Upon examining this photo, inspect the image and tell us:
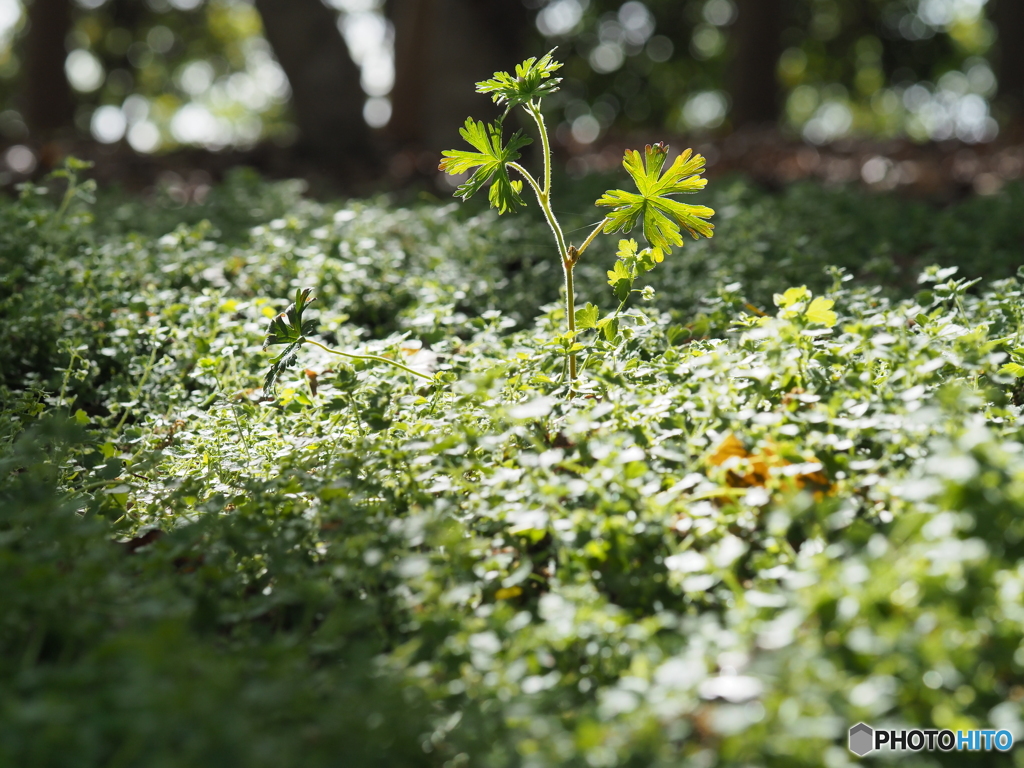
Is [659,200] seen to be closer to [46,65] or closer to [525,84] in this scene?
[525,84]

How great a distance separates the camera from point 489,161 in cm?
267

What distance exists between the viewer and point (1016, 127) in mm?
9844

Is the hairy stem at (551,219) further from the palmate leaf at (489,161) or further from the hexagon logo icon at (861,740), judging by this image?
the hexagon logo icon at (861,740)

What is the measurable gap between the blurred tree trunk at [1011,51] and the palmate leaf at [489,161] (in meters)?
10.9

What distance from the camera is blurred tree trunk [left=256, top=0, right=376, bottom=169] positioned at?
26.7 feet

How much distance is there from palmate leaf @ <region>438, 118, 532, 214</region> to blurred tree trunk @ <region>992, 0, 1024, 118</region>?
1095 cm

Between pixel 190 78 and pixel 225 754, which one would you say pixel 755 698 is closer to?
pixel 225 754

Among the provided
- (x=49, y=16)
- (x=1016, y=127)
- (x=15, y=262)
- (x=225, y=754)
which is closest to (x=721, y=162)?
(x=1016, y=127)


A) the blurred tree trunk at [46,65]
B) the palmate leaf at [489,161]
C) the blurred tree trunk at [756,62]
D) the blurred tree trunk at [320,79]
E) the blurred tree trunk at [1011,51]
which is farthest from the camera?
the blurred tree trunk at [46,65]

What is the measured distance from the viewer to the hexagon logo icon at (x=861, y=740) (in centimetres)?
156

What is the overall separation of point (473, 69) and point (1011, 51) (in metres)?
7.63

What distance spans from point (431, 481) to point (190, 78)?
2842cm

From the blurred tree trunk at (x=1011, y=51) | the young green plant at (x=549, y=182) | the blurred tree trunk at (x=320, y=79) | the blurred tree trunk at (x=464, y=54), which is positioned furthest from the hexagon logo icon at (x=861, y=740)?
the blurred tree trunk at (x=1011, y=51)

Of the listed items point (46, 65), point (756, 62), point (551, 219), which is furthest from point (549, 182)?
point (46, 65)
